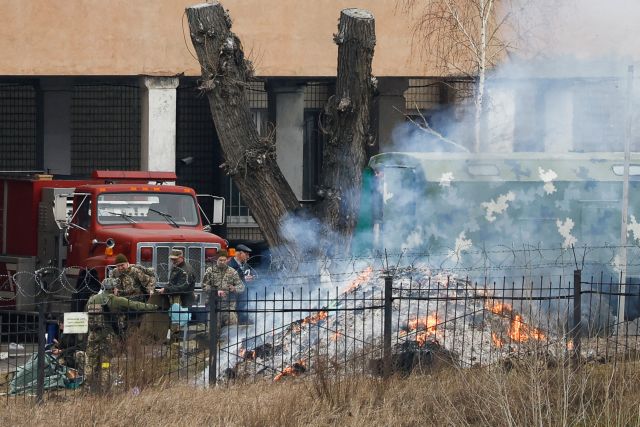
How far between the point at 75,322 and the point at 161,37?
12.2 m

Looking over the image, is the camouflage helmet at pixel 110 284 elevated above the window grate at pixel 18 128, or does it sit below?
below

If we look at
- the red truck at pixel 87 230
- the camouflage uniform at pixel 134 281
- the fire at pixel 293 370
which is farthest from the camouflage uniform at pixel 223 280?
the fire at pixel 293 370

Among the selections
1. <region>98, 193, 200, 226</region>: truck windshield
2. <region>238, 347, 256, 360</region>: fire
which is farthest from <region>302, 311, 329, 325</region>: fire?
<region>98, 193, 200, 226</region>: truck windshield

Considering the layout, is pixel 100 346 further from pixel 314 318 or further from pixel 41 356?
pixel 314 318

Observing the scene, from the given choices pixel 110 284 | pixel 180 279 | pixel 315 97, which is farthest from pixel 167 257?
pixel 315 97

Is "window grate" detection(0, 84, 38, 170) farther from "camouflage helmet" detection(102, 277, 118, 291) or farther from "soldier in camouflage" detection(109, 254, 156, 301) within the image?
"camouflage helmet" detection(102, 277, 118, 291)

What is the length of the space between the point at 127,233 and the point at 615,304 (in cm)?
676

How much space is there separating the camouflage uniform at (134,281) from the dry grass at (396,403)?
3778 millimetres

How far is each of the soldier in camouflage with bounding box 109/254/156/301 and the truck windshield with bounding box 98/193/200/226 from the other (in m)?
3.09

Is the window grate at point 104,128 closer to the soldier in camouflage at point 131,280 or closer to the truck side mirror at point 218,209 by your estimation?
the truck side mirror at point 218,209

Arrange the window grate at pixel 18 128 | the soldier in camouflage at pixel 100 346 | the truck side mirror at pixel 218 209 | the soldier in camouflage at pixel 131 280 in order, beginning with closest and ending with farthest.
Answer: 1. the soldier in camouflage at pixel 100 346
2. the soldier in camouflage at pixel 131 280
3. the truck side mirror at pixel 218 209
4. the window grate at pixel 18 128

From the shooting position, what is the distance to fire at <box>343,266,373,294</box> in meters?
16.9

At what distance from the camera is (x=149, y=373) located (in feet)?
43.5

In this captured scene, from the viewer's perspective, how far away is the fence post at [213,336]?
13.3m
